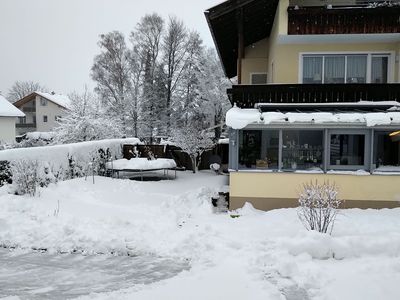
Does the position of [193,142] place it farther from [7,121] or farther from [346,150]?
[7,121]

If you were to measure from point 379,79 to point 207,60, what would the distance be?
31.9 meters

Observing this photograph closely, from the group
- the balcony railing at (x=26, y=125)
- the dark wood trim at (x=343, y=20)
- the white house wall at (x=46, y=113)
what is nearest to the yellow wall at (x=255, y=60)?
the dark wood trim at (x=343, y=20)

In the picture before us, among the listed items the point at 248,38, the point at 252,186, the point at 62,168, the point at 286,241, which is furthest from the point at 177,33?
the point at 286,241

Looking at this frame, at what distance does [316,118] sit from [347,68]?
4.23 metres

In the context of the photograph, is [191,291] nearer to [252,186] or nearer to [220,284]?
[220,284]

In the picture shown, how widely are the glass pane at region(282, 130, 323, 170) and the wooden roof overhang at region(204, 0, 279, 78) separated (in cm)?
482

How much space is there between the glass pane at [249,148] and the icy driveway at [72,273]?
558 cm

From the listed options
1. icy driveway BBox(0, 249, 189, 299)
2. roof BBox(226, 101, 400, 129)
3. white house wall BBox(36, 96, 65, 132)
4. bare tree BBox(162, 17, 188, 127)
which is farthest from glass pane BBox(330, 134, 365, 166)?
white house wall BBox(36, 96, 65, 132)

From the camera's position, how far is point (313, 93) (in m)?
14.3

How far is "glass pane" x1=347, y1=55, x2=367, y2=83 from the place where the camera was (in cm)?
1574

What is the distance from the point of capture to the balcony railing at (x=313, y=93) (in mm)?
14172

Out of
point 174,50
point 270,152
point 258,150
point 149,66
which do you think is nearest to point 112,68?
point 149,66

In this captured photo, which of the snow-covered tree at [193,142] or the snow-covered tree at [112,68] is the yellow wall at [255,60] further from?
the snow-covered tree at [112,68]

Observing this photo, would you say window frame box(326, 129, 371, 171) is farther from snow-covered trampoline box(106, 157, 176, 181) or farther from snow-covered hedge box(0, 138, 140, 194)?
snow-covered hedge box(0, 138, 140, 194)
